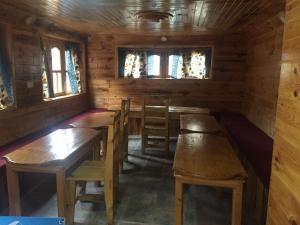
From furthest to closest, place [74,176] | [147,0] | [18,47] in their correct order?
1. [18,47]
2. [147,0]
3. [74,176]

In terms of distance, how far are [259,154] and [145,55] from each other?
3.38 metres

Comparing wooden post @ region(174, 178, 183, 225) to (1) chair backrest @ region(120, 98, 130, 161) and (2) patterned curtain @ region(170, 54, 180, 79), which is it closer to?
(1) chair backrest @ region(120, 98, 130, 161)

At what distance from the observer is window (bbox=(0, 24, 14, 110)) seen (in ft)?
10.3

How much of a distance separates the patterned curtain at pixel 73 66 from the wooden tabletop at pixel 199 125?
2.43m

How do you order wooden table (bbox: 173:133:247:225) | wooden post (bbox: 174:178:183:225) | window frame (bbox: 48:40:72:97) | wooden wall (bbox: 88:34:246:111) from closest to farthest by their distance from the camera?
wooden table (bbox: 173:133:247:225), wooden post (bbox: 174:178:183:225), window frame (bbox: 48:40:72:97), wooden wall (bbox: 88:34:246:111)

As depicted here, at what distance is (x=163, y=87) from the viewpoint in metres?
Result: 5.44

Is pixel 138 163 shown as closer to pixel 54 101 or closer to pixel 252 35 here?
pixel 54 101

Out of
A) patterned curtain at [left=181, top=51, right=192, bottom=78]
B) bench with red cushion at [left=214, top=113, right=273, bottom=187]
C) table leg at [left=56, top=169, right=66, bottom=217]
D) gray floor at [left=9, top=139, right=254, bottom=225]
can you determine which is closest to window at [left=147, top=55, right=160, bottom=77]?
patterned curtain at [left=181, top=51, right=192, bottom=78]

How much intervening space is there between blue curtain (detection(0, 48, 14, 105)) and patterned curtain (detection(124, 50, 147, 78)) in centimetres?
270

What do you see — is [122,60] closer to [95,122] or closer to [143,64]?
[143,64]

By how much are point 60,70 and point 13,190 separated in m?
3.02

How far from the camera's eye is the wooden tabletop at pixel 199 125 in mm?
3098

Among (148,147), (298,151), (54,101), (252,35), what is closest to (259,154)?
(298,151)

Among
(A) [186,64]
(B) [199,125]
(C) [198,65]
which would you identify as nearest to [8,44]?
(B) [199,125]
